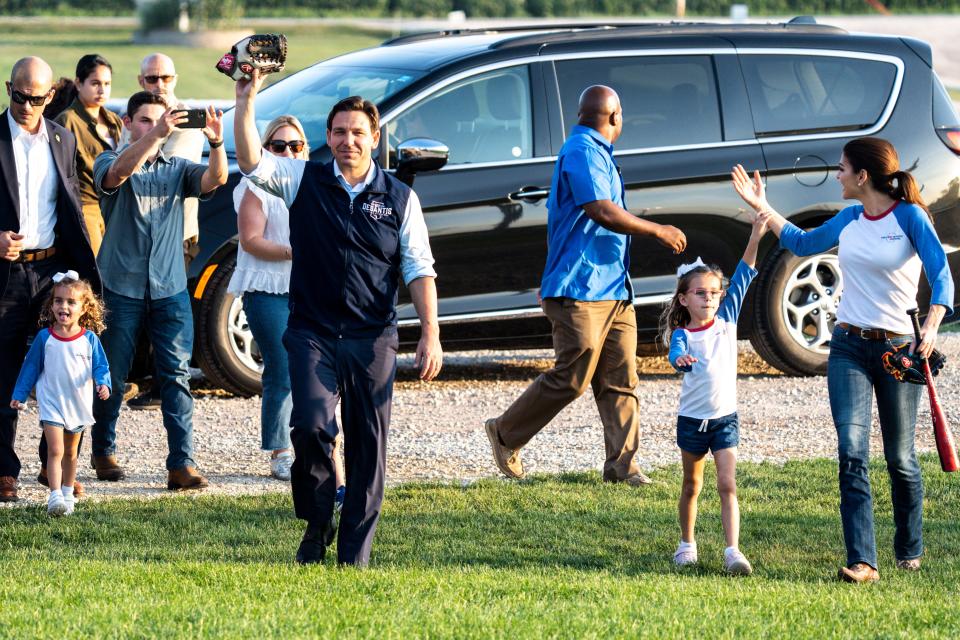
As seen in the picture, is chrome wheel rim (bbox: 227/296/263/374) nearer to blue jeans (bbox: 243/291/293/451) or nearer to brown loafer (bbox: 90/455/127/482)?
blue jeans (bbox: 243/291/293/451)

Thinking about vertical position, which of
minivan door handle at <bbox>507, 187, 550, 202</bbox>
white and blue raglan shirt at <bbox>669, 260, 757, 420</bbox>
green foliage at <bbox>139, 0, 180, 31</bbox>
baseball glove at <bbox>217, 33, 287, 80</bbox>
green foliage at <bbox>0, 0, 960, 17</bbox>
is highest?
green foliage at <bbox>0, 0, 960, 17</bbox>

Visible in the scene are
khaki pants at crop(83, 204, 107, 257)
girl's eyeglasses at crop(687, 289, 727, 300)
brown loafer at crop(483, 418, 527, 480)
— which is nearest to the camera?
girl's eyeglasses at crop(687, 289, 727, 300)

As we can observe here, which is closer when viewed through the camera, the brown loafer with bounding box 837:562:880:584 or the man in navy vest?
the man in navy vest

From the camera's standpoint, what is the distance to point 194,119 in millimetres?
6312

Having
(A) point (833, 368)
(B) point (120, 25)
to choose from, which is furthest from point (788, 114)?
(B) point (120, 25)

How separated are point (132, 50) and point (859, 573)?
34.3 m

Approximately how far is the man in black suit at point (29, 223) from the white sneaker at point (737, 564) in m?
3.03

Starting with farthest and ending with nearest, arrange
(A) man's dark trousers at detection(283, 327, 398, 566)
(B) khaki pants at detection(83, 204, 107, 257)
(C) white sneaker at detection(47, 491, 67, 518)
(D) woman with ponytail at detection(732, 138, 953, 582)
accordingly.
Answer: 1. (B) khaki pants at detection(83, 204, 107, 257)
2. (C) white sneaker at detection(47, 491, 67, 518)
3. (D) woman with ponytail at detection(732, 138, 953, 582)
4. (A) man's dark trousers at detection(283, 327, 398, 566)

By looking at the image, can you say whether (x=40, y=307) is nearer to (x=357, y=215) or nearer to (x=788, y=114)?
(x=357, y=215)

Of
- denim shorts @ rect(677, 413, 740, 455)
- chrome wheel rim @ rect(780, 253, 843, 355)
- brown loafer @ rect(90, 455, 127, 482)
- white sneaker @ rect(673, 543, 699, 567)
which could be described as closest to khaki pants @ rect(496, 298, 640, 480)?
denim shorts @ rect(677, 413, 740, 455)

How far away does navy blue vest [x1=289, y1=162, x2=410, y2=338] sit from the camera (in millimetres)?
5488

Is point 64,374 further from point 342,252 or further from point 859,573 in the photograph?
point 859,573

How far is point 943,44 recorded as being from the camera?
43.2 metres

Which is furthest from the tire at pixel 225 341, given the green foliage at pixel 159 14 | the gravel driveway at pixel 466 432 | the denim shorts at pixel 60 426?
the green foliage at pixel 159 14
